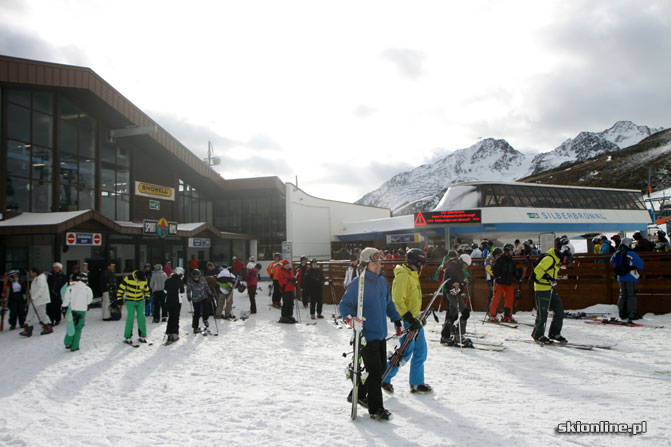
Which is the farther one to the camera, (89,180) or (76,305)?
(89,180)

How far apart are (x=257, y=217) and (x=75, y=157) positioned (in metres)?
15.9

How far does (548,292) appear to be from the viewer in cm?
775

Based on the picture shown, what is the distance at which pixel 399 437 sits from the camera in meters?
4.09

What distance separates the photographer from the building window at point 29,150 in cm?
1712

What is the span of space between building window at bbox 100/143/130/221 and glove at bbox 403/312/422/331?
2021 centimetres

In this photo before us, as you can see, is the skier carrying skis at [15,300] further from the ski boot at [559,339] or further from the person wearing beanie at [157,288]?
the ski boot at [559,339]

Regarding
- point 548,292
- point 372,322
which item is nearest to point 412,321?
point 372,322

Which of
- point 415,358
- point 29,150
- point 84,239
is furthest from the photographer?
point 29,150

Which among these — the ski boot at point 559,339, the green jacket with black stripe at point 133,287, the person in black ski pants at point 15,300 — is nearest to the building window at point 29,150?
the person in black ski pants at point 15,300

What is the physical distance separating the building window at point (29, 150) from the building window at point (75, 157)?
0.25 m

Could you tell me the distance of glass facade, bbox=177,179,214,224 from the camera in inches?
1124

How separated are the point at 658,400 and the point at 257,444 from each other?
170 inches

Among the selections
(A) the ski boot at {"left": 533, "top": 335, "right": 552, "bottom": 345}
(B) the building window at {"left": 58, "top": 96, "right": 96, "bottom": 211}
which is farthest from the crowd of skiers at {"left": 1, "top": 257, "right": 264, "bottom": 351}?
(A) the ski boot at {"left": 533, "top": 335, "right": 552, "bottom": 345}
